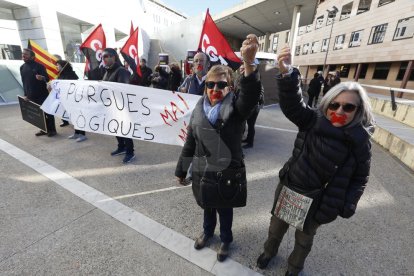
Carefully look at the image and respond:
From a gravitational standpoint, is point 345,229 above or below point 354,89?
below

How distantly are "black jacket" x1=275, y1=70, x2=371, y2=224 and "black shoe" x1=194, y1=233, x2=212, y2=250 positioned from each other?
1.13 meters

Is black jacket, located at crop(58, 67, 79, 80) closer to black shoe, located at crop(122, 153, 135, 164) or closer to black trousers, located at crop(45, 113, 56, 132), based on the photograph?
black trousers, located at crop(45, 113, 56, 132)

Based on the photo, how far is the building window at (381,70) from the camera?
21.4 meters

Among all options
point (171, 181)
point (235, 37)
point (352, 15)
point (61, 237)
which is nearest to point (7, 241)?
point (61, 237)

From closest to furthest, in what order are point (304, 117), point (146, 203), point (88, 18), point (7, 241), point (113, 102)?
point (304, 117) < point (7, 241) < point (146, 203) < point (113, 102) < point (88, 18)

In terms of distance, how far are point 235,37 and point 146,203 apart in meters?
27.6

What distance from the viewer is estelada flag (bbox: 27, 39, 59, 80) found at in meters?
4.99

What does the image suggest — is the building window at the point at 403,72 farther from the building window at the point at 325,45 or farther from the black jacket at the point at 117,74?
A: the black jacket at the point at 117,74

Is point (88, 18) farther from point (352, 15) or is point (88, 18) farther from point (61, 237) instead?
point (352, 15)

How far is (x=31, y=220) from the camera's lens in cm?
253

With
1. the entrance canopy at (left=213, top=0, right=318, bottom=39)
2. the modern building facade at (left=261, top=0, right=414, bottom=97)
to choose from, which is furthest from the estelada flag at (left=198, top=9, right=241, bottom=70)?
the modern building facade at (left=261, top=0, right=414, bottom=97)

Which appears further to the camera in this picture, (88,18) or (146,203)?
(88,18)

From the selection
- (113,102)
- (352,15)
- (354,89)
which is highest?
(352,15)

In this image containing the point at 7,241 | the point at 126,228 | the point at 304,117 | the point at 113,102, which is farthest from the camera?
the point at 113,102
